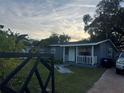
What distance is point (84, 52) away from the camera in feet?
91.7

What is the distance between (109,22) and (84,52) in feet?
28.8

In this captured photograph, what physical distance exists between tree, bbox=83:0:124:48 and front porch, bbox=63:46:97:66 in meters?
7.50

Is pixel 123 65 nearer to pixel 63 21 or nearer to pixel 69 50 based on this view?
pixel 63 21

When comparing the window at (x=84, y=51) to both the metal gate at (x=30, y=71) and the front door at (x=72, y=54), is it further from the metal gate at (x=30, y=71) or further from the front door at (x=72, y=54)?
the metal gate at (x=30, y=71)

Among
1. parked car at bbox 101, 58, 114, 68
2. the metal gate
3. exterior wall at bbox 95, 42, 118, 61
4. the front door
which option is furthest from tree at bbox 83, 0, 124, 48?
the metal gate

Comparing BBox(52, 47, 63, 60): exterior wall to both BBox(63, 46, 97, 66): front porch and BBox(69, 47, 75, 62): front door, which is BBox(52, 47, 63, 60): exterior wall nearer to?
BBox(63, 46, 97, 66): front porch

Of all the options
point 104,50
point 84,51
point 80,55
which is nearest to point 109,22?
point 104,50

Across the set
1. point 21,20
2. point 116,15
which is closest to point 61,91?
point 21,20

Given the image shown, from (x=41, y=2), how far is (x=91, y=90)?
7.31 metres

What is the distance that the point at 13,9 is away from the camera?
14203mm

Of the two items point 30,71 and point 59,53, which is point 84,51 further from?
point 30,71

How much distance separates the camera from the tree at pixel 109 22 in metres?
33.9

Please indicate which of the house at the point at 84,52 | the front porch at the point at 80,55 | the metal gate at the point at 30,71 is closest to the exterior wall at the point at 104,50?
the house at the point at 84,52

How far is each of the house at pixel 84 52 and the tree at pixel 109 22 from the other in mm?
4078
